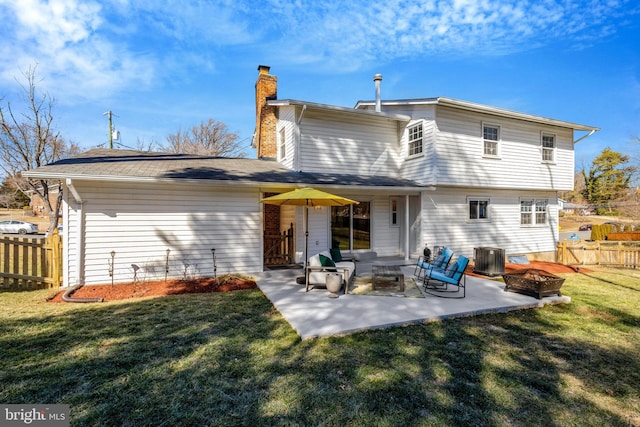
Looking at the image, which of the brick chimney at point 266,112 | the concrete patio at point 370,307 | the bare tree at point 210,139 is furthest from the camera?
the bare tree at point 210,139

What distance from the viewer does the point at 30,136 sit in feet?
53.8

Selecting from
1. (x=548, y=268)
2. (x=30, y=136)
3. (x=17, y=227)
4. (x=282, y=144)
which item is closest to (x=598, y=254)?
(x=548, y=268)

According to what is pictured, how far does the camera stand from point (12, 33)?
476 inches

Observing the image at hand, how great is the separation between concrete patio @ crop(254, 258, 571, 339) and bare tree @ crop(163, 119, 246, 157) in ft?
101

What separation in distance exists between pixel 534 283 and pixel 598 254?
867cm

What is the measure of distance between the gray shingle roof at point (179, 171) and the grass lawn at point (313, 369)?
3.14 meters

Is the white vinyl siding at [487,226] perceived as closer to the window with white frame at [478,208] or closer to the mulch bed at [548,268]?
the window with white frame at [478,208]

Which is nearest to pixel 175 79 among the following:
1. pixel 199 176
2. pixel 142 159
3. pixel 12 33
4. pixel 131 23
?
pixel 12 33

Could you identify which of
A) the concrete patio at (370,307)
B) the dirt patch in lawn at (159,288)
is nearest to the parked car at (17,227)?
the dirt patch in lawn at (159,288)

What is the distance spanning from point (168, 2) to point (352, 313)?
10.8 m

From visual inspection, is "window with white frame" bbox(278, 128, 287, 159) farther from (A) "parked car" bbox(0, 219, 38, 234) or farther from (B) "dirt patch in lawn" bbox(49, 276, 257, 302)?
(A) "parked car" bbox(0, 219, 38, 234)

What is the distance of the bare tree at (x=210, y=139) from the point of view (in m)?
34.8

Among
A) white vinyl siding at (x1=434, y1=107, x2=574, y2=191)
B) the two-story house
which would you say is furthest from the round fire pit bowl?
white vinyl siding at (x1=434, y1=107, x2=574, y2=191)

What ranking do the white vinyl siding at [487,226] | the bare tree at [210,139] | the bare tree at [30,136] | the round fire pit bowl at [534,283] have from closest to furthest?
the round fire pit bowl at [534,283], the white vinyl siding at [487,226], the bare tree at [30,136], the bare tree at [210,139]
